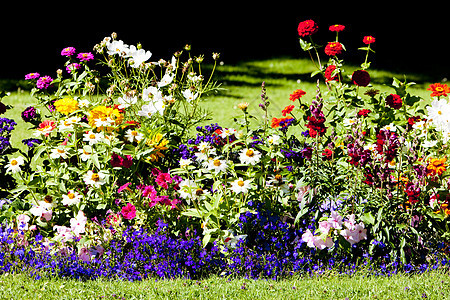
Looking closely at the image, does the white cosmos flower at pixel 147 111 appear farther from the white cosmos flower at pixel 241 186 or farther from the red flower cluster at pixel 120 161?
the white cosmos flower at pixel 241 186

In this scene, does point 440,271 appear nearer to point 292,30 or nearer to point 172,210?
point 172,210

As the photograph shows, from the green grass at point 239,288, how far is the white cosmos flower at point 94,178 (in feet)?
1.98

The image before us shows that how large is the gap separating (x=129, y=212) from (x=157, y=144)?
0.57m

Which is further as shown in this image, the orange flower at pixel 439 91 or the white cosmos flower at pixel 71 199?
the orange flower at pixel 439 91

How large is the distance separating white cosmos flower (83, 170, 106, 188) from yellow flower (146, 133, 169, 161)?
1.30 ft

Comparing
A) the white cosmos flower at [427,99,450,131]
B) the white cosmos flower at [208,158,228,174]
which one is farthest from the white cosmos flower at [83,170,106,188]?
the white cosmos flower at [427,99,450,131]

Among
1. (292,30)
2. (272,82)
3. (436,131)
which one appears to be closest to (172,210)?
(436,131)

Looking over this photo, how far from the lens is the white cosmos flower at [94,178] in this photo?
3.51 meters

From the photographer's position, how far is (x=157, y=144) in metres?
3.82

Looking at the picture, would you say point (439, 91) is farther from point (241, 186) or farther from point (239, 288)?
point (239, 288)

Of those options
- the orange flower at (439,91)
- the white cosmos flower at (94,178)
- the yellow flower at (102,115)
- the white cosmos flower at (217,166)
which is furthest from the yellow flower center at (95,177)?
the orange flower at (439,91)

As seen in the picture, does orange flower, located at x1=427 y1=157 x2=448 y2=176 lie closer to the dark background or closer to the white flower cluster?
the white flower cluster

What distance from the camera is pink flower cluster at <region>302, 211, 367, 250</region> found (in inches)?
133

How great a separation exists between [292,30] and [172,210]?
9.10 m
